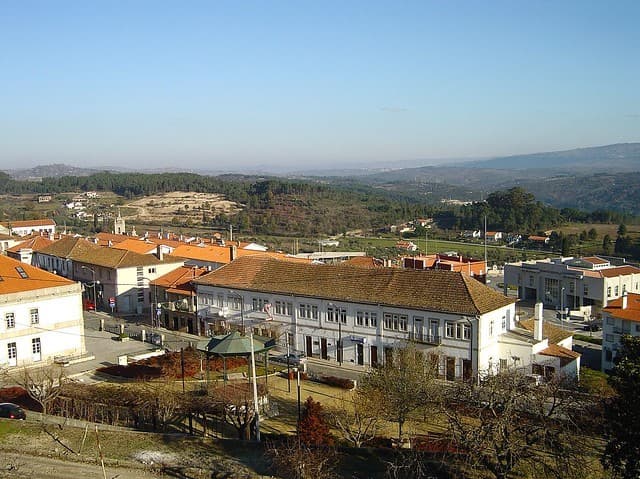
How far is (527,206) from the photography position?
344 feet

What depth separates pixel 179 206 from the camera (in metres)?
127

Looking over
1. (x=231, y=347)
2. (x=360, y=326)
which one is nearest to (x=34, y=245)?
(x=360, y=326)

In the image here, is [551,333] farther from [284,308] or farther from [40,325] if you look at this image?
[40,325]

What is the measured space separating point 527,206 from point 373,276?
3074 inches

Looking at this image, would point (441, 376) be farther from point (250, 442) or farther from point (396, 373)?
point (250, 442)

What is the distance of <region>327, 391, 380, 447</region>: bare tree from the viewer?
19.7 metres

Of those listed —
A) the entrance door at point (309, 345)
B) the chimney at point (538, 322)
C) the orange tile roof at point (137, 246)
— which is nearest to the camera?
the chimney at point (538, 322)

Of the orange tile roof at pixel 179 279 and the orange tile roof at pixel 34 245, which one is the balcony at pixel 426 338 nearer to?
the orange tile roof at pixel 179 279

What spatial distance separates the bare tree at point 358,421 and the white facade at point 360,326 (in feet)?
26.5

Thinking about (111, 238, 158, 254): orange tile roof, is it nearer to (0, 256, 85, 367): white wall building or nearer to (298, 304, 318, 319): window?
(0, 256, 85, 367): white wall building

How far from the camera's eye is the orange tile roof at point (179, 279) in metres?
41.5

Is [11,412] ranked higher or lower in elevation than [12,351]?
higher

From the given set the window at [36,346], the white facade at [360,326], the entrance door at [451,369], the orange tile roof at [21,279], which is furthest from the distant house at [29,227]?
the entrance door at [451,369]

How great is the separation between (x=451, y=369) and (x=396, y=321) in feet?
10.8
